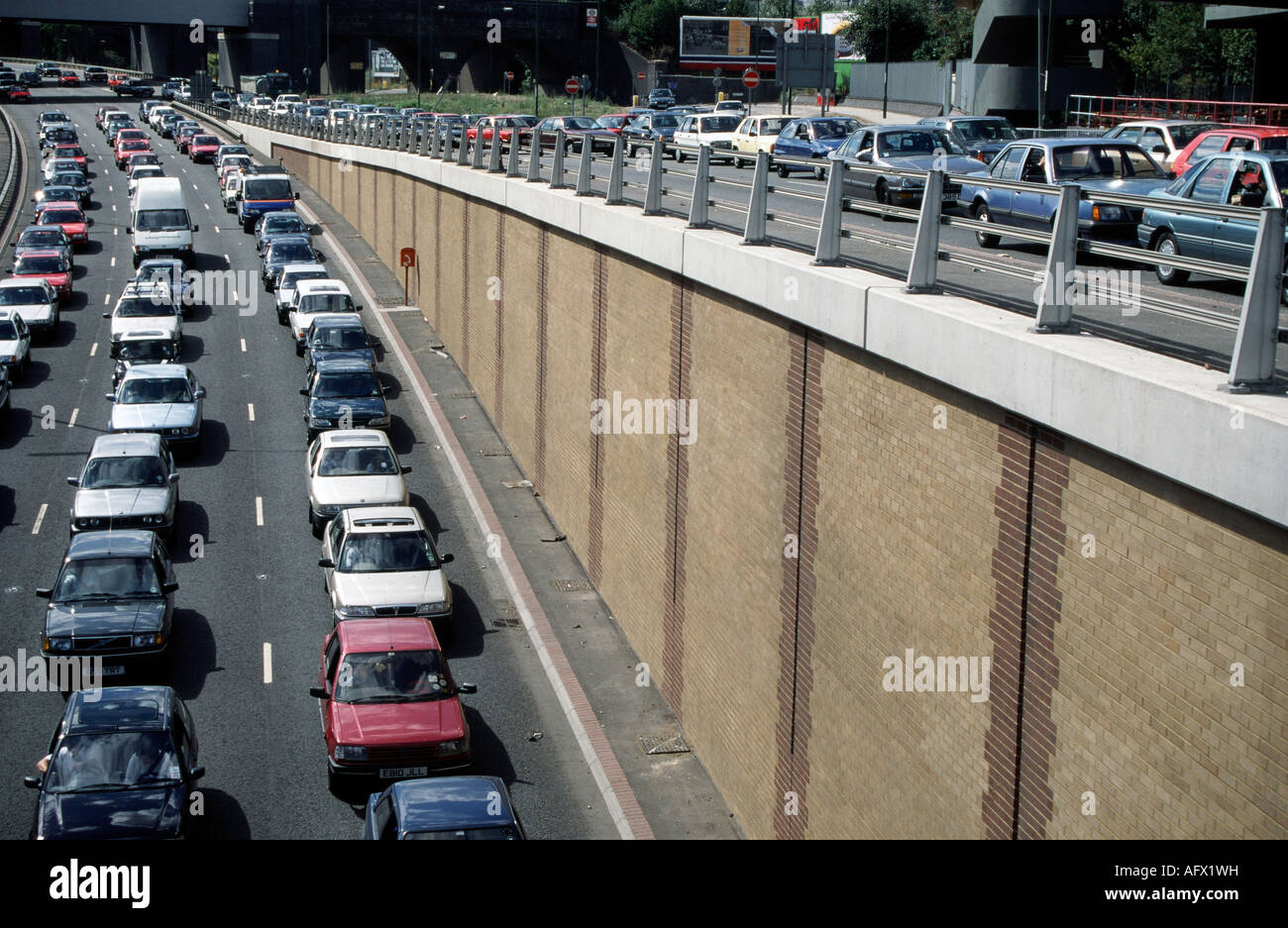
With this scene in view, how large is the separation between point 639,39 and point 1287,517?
433 feet

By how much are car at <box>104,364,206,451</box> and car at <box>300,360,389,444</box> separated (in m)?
2.44

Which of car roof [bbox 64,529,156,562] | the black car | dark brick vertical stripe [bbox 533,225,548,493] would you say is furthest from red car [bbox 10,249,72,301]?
the black car

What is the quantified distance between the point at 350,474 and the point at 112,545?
18.5 feet

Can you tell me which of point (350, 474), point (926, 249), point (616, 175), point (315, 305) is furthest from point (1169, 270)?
point (315, 305)

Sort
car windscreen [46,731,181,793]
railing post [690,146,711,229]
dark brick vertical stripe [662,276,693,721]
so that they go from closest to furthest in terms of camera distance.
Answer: car windscreen [46,731,181,793] < railing post [690,146,711,229] < dark brick vertical stripe [662,276,693,721]

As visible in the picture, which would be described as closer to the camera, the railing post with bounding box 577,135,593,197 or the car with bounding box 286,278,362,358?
the railing post with bounding box 577,135,593,197

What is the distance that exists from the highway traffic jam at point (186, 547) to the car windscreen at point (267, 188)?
6.17 meters

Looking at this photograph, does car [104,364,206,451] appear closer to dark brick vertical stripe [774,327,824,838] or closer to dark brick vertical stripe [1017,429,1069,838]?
dark brick vertical stripe [774,327,824,838]

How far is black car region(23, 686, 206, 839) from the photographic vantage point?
1481 cm

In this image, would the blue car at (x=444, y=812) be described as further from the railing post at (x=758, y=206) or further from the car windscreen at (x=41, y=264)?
the car windscreen at (x=41, y=264)

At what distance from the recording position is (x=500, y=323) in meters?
30.5

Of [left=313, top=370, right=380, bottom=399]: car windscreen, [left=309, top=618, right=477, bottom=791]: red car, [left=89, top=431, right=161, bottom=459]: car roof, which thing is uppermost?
[left=313, top=370, right=380, bottom=399]: car windscreen
